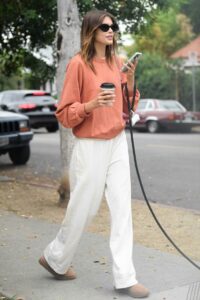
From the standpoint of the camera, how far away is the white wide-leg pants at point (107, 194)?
14.5ft

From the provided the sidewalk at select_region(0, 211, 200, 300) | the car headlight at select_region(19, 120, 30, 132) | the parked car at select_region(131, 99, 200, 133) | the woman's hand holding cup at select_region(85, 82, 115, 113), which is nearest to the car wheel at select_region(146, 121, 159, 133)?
the parked car at select_region(131, 99, 200, 133)

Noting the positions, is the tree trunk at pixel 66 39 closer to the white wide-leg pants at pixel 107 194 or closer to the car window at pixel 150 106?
the white wide-leg pants at pixel 107 194

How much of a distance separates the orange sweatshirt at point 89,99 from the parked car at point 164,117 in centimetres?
1900

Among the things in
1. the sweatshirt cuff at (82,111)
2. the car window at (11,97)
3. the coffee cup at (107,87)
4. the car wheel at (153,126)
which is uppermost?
the coffee cup at (107,87)

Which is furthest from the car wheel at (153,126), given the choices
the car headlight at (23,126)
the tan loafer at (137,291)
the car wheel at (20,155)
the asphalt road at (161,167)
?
the tan loafer at (137,291)

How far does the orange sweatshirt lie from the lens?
4.46m

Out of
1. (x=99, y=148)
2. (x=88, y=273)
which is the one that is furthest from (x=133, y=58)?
(x=88, y=273)

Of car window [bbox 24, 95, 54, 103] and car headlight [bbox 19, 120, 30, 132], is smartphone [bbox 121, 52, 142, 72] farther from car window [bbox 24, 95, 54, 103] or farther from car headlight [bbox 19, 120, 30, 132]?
car window [bbox 24, 95, 54, 103]

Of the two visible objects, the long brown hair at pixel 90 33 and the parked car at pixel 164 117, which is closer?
the long brown hair at pixel 90 33

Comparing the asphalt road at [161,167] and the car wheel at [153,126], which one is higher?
the asphalt road at [161,167]

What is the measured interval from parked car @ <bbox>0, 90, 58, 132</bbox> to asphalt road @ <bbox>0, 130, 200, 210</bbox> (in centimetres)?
399

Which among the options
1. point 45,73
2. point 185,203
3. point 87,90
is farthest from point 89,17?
point 45,73

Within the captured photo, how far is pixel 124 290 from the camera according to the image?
451 cm

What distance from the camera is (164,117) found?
23.5 metres
